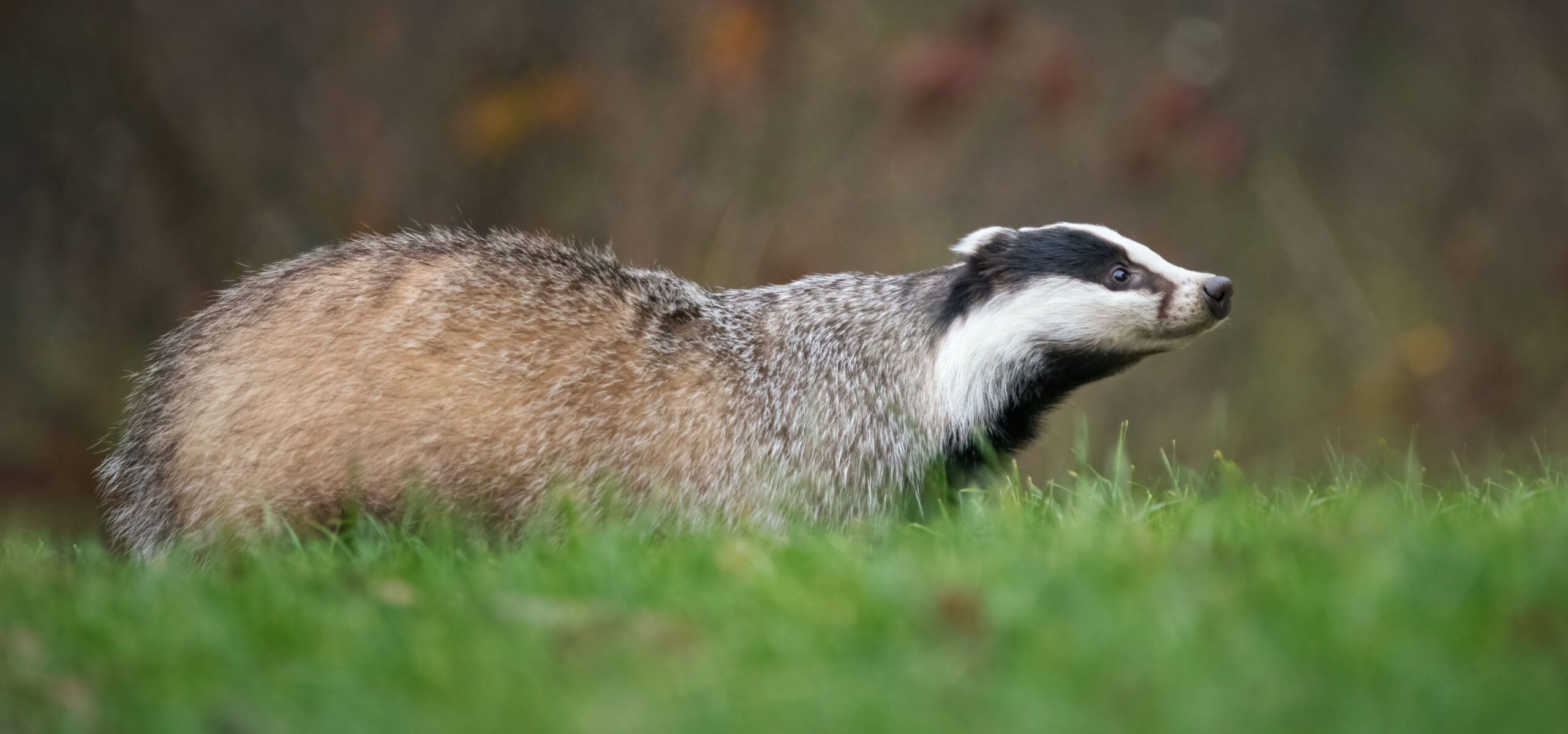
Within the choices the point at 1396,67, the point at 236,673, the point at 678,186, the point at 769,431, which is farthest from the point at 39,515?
the point at 1396,67

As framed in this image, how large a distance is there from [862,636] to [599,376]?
89.0 inches

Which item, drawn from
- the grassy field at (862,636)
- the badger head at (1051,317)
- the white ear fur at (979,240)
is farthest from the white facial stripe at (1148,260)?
the grassy field at (862,636)

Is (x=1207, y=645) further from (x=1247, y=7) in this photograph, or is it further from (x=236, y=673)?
(x=1247, y=7)

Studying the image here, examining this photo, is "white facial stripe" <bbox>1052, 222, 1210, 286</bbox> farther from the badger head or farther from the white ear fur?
the white ear fur

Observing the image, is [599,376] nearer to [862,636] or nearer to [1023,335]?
[1023,335]

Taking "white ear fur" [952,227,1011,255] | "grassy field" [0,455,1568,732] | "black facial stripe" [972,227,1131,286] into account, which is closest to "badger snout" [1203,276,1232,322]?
"black facial stripe" [972,227,1131,286]

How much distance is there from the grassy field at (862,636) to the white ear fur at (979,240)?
1810mm

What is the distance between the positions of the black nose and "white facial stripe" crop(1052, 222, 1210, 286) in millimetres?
41

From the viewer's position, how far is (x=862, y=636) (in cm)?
246

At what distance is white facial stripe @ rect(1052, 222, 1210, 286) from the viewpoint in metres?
4.71

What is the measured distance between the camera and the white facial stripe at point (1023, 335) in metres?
4.72

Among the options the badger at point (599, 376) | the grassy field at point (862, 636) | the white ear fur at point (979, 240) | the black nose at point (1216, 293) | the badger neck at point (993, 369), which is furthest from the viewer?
the white ear fur at point (979, 240)

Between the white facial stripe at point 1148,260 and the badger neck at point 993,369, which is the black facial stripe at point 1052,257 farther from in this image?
the badger neck at point 993,369

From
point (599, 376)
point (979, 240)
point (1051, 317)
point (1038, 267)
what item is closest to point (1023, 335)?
point (1051, 317)
